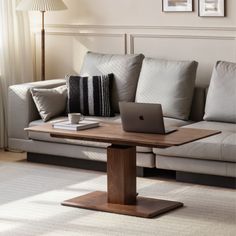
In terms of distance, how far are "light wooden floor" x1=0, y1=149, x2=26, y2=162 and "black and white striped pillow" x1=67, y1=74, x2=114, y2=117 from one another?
26.2 inches

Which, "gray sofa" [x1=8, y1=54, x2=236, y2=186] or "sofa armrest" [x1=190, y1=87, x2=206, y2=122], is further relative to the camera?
"sofa armrest" [x1=190, y1=87, x2=206, y2=122]

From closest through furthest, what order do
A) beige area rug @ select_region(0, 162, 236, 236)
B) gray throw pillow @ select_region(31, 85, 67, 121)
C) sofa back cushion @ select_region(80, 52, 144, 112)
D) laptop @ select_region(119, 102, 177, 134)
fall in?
beige area rug @ select_region(0, 162, 236, 236), laptop @ select_region(119, 102, 177, 134), gray throw pillow @ select_region(31, 85, 67, 121), sofa back cushion @ select_region(80, 52, 144, 112)

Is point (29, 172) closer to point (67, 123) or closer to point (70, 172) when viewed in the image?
point (70, 172)

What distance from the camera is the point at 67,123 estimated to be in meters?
4.70

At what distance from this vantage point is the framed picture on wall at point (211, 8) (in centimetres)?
582

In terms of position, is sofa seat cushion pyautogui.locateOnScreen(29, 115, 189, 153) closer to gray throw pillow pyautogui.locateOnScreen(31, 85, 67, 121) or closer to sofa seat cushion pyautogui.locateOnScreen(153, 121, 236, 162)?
gray throw pillow pyautogui.locateOnScreen(31, 85, 67, 121)

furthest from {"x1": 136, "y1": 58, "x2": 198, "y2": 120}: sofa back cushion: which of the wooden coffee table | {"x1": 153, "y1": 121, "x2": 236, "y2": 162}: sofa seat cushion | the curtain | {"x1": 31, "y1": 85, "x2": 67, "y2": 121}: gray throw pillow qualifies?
the curtain

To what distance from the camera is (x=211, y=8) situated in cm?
588

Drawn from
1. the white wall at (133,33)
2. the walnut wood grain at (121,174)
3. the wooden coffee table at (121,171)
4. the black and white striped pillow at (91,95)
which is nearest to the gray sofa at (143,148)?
the black and white striped pillow at (91,95)

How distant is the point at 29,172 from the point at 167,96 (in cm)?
125

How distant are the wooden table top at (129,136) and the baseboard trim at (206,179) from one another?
0.69 meters

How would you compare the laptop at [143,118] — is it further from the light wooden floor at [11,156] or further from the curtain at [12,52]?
the curtain at [12,52]

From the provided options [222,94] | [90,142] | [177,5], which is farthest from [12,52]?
[222,94]

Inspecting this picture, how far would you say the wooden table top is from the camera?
4.21 meters
